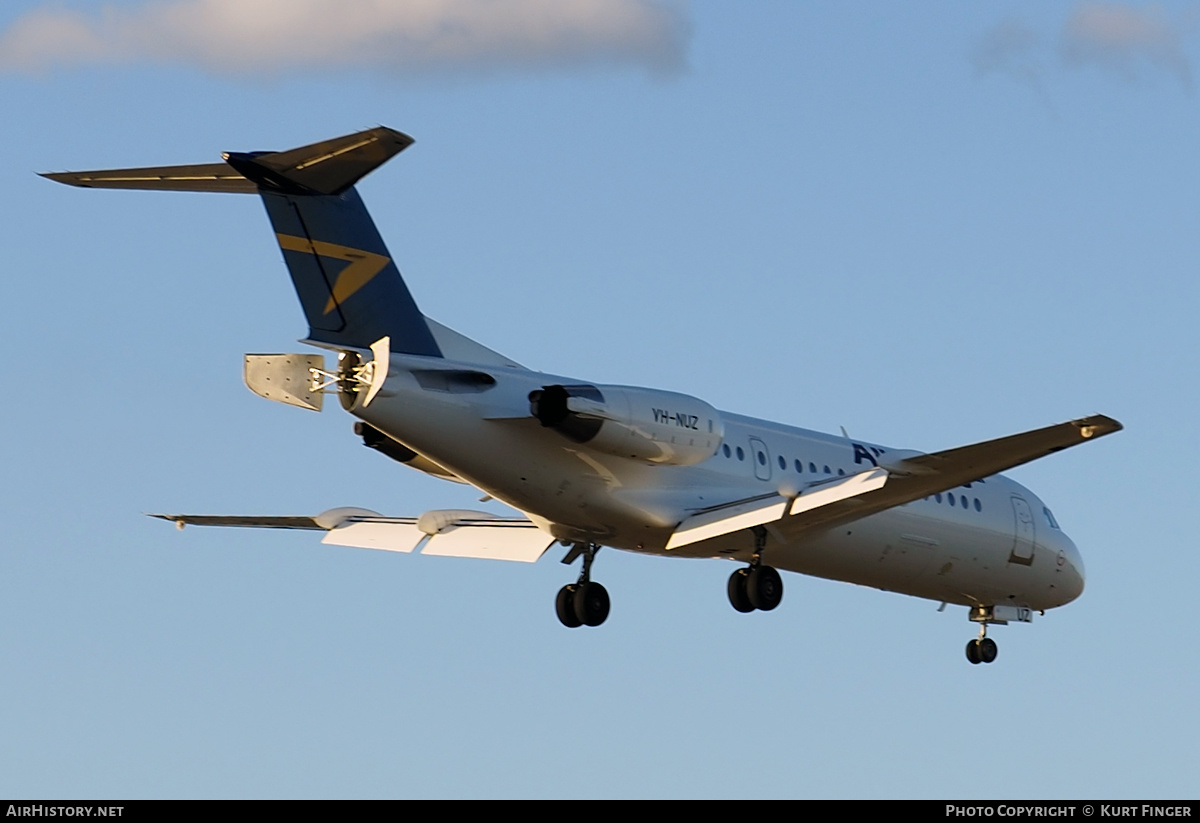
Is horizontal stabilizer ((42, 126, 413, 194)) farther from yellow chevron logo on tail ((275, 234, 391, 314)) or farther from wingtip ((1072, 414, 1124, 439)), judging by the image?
wingtip ((1072, 414, 1124, 439))

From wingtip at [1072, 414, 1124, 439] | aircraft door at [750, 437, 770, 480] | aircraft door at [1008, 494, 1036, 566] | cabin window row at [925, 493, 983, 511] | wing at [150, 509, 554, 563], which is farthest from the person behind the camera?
aircraft door at [1008, 494, 1036, 566]

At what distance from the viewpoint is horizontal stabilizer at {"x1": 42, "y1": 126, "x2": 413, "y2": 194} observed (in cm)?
2047

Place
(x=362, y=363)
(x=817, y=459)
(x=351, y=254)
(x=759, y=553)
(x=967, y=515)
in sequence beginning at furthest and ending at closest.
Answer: (x=967, y=515), (x=817, y=459), (x=759, y=553), (x=351, y=254), (x=362, y=363)

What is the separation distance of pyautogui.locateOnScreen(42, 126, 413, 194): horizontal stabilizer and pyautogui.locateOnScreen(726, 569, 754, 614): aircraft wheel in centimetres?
705

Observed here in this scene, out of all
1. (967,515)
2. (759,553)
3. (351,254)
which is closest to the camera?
(351,254)

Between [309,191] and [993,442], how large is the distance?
836cm

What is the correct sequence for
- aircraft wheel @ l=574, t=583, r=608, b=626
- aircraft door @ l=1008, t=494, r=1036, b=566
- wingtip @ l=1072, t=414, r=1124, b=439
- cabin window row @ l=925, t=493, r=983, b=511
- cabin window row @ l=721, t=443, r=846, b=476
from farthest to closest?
aircraft door @ l=1008, t=494, r=1036, b=566 < cabin window row @ l=925, t=493, r=983, b=511 < aircraft wheel @ l=574, t=583, r=608, b=626 < cabin window row @ l=721, t=443, r=846, b=476 < wingtip @ l=1072, t=414, r=1124, b=439

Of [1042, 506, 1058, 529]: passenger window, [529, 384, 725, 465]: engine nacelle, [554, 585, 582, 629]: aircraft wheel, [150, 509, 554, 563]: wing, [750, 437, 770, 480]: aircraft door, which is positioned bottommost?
[554, 585, 582, 629]: aircraft wheel

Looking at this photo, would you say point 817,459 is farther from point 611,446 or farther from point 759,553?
point 611,446

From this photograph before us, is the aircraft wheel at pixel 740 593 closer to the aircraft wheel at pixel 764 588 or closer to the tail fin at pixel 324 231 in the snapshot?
the aircraft wheel at pixel 764 588

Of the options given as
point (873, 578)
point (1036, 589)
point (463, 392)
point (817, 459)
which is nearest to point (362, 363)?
point (463, 392)

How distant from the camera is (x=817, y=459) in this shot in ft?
84.9

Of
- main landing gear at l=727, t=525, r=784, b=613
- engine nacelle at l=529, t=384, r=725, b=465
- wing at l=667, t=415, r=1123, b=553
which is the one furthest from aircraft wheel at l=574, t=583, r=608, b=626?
engine nacelle at l=529, t=384, r=725, b=465

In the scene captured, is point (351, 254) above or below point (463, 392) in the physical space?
above
